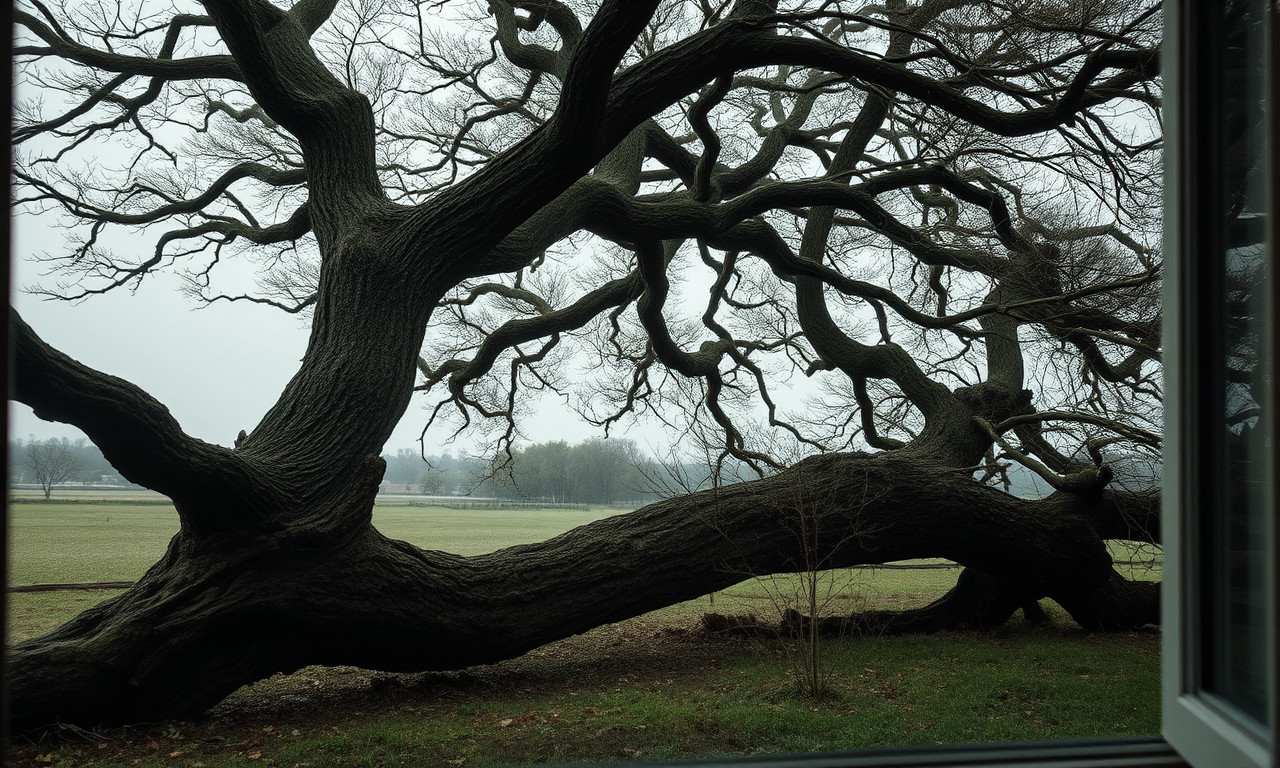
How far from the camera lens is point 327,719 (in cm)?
317

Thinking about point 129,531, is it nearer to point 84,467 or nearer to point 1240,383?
point 84,467

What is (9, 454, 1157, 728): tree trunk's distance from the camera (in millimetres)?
2857

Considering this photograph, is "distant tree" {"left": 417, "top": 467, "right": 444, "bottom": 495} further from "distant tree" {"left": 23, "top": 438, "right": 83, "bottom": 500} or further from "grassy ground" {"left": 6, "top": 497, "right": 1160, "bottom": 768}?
"distant tree" {"left": 23, "top": 438, "right": 83, "bottom": 500}

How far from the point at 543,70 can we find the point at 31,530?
4253 millimetres

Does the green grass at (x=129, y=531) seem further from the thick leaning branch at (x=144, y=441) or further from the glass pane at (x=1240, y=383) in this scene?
the glass pane at (x=1240, y=383)

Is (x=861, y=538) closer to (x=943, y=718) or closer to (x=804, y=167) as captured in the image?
(x=943, y=718)

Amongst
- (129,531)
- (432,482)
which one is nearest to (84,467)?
(129,531)

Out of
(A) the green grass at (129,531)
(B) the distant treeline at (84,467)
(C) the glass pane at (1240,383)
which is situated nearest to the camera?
(C) the glass pane at (1240,383)

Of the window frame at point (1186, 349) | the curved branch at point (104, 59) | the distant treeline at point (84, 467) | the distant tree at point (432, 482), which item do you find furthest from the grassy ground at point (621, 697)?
the curved branch at point (104, 59)

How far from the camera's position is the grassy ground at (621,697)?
9.20 feet

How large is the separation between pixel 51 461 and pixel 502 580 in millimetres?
2365

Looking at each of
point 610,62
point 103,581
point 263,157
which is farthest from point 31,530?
point 610,62

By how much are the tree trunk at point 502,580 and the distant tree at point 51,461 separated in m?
1.13

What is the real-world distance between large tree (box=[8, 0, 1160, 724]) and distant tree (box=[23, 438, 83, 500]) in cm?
112
